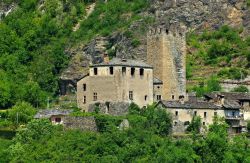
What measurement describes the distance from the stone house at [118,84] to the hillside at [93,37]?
47.9ft

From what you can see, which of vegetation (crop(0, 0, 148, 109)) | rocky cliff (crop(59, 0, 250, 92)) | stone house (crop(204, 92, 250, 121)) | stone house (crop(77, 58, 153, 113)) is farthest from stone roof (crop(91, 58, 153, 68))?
rocky cliff (crop(59, 0, 250, 92))

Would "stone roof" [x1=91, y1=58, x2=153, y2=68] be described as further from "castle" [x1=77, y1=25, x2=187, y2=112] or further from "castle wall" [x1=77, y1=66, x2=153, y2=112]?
"castle wall" [x1=77, y1=66, x2=153, y2=112]

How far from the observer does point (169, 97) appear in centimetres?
9069

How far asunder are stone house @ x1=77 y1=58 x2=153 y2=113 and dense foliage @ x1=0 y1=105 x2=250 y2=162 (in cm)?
343

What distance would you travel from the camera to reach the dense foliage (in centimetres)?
7794

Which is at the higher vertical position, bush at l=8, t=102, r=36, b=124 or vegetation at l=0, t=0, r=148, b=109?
vegetation at l=0, t=0, r=148, b=109

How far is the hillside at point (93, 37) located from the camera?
109312 millimetres

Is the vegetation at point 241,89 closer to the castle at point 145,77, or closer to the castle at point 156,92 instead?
the castle at point 156,92

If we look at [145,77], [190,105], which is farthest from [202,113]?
[145,77]

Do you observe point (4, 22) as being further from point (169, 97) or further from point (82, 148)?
point (82, 148)

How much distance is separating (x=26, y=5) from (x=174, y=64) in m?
49.5

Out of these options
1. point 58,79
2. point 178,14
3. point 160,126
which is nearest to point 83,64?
point 58,79

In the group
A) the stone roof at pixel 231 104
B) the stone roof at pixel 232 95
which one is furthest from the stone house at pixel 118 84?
the stone roof at pixel 231 104

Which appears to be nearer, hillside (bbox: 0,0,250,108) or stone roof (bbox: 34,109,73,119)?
stone roof (bbox: 34,109,73,119)
